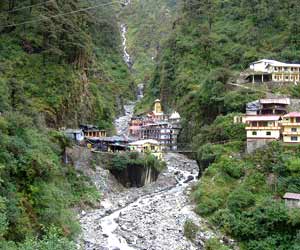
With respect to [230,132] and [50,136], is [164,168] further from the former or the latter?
[50,136]

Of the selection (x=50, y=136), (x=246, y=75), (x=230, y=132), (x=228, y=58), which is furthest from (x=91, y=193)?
(x=228, y=58)

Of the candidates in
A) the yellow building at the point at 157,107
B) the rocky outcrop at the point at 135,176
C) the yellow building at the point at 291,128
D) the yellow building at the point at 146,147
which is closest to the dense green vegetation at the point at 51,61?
the yellow building at the point at 146,147

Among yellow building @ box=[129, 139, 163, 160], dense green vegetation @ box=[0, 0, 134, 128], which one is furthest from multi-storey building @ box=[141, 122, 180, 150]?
dense green vegetation @ box=[0, 0, 134, 128]

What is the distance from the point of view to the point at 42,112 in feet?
136

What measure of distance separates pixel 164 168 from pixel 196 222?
17068mm

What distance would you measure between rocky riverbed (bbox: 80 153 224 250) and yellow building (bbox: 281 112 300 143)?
829cm

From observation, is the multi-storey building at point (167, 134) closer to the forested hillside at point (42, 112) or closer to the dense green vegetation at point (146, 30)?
the forested hillside at point (42, 112)

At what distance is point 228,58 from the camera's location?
57.9 m

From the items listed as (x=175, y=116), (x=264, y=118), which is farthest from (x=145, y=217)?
(x=175, y=116)

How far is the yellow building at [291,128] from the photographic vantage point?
32891mm

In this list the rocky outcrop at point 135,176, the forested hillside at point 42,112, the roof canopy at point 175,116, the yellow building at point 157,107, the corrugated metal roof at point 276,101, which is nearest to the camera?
the forested hillside at point 42,112

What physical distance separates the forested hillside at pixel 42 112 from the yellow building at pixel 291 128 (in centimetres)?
1487

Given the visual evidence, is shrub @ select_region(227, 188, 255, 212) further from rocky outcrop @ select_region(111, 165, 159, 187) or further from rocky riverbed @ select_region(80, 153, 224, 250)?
rocky outcrop @ select_region(111, 165, 159, 187)

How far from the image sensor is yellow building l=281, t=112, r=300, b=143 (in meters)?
32.9
